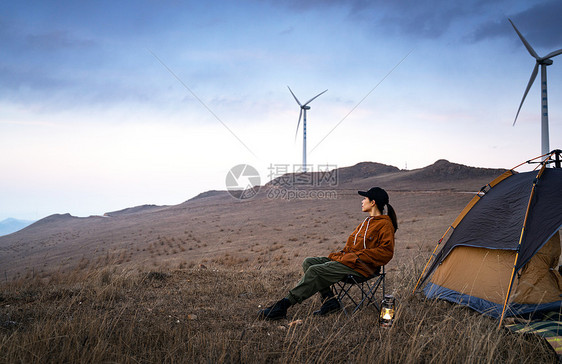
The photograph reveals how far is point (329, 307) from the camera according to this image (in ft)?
16.3

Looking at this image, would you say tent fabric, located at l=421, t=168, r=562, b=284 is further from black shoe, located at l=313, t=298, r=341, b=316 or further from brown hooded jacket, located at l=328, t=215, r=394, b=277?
black shoe, located at l=313, t=298, r=341, b=316

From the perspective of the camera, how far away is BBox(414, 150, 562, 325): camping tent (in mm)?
4844

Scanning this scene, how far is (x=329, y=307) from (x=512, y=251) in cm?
265

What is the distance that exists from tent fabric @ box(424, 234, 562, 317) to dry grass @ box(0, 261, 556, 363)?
0.34m

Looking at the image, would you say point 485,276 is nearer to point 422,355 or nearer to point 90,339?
point 422,355

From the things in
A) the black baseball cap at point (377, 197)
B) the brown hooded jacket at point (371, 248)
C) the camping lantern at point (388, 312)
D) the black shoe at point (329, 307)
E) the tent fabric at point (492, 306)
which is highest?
the black baseball cap at point (377, 197)

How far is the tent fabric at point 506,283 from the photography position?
16.5ft

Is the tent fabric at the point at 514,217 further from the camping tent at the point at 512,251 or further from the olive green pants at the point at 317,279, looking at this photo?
the olive green pants at the point at 317,279

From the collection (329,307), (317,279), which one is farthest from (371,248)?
(329,307)

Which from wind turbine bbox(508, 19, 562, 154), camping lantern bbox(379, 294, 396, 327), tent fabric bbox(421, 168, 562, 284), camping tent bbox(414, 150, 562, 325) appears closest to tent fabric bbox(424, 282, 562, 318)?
camping tent bbox(414, 150, 562, 325)

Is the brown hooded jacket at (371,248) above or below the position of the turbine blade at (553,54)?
below

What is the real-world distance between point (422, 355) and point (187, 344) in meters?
2.24

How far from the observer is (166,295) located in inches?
238

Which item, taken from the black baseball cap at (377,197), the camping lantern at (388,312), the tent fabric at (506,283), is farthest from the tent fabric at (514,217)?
the camping lantern at (388,312)
